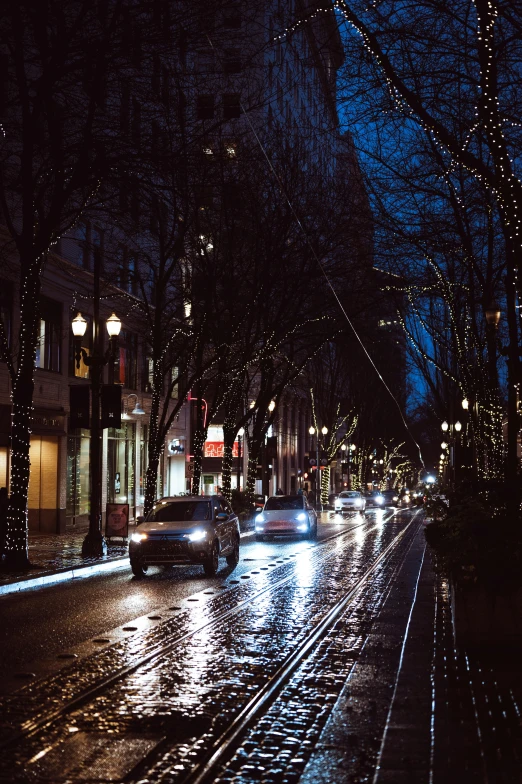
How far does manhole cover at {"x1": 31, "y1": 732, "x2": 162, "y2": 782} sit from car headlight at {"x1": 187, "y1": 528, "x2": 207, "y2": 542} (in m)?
14.7

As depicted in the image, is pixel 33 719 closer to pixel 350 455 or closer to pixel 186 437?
pixel 186 437

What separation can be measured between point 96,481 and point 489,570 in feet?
57.0

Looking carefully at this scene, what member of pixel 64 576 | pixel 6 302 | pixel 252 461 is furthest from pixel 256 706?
pixel 252 461

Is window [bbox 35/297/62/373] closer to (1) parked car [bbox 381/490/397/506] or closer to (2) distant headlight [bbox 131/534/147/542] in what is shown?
(2) distant headlight [bbox 131/534/147/542]

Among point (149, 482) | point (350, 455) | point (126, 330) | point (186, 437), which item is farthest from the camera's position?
point (350, 455)

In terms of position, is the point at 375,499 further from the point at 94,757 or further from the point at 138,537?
the point at 94,757

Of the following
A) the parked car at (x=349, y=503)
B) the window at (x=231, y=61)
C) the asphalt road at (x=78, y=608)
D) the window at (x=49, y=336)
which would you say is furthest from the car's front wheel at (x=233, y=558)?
the parked car at (x=349, y=503)

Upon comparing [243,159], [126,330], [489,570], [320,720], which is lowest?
[320,720]

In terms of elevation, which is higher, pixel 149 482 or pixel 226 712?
pixel 149 482

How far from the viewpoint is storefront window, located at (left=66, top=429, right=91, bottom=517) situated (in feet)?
127

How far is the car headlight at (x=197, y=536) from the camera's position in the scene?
73.8 ft

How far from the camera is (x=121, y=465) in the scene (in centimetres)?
4544

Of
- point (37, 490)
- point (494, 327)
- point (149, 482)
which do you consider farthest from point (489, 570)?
point (37, 490)

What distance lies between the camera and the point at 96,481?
27.2 meters
